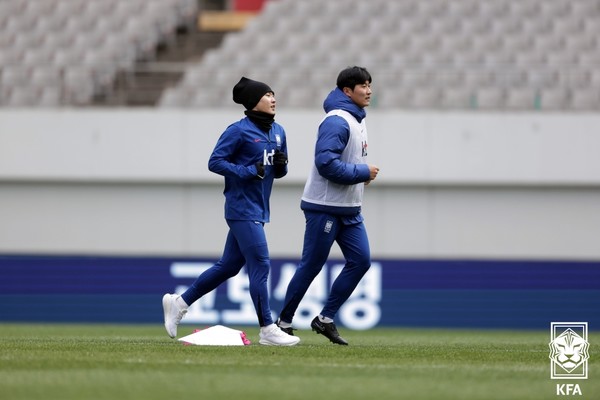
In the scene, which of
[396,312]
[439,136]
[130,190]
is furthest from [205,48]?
[396,312]

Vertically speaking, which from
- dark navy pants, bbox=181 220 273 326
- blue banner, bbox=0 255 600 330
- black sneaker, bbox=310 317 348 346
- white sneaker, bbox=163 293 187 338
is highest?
dark navy pants, bbox=181 220 273 326

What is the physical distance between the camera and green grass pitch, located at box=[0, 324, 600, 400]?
21.9 ft

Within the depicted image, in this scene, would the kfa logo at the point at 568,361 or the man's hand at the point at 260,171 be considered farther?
the man's hand at the point at 260,171

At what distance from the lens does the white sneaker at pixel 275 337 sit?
9484 mm

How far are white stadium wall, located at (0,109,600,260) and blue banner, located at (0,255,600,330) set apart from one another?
1.29 meters

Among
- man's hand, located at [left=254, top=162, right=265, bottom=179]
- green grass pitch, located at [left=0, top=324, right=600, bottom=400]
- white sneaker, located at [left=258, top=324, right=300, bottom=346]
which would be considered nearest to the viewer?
green grass pitch, located at [left=0, top=324, right=600, bottom=400]

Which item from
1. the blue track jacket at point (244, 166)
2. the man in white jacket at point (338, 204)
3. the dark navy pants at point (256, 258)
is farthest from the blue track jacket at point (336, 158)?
the dark navy pants at point (256, 258)

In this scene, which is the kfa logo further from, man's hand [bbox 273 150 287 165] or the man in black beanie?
man's hand [bbox 273 150 287 165]

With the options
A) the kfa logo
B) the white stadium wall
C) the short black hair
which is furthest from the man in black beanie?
the white stadium wall

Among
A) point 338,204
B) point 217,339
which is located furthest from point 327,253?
point 217,339

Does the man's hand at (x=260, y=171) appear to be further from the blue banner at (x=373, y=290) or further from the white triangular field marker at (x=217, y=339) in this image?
the blue banner at (x=373, y=290)

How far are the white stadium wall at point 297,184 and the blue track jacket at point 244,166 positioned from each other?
1065cm

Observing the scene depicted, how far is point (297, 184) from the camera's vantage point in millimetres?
20750

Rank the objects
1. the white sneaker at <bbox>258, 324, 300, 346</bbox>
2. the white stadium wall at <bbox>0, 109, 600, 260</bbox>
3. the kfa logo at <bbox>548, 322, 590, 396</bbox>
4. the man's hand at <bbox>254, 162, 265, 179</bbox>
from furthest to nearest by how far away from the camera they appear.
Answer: the white stadium wall at <bbox>0, 109, 600, 260</bbox>, the white sneaker at <bbox>258, 324, 300, 346</bbox>, the man's hand at <bbox>254, 162, 265, 179</bbox>, the kfa logo at <bbox>548, 322, 590, 396</bbox>
